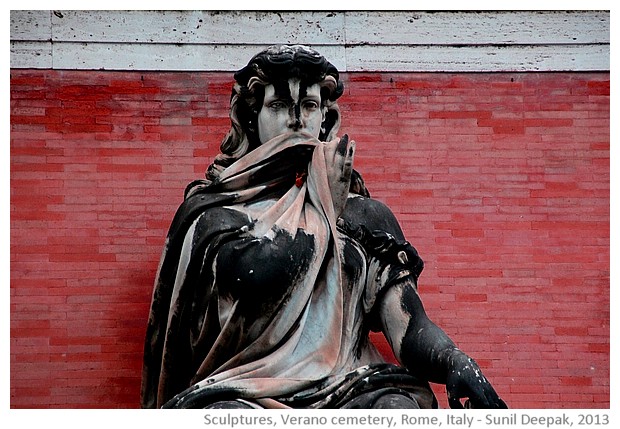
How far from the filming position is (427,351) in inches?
435

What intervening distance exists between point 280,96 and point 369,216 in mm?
672

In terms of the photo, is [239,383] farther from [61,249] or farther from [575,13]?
[575,13]

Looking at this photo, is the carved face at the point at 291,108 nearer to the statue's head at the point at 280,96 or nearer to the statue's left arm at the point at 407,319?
the statue's head at the point at 280,96

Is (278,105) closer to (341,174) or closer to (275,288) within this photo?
(341,174)

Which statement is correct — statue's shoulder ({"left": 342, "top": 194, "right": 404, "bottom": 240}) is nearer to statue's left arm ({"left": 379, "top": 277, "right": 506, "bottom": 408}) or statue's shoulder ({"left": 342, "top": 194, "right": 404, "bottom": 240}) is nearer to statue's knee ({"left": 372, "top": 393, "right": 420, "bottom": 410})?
statue's left arm ({"left": 379, "top": 277, "right": 506, "bottom": 408})

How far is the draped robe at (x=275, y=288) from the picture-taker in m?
10.9

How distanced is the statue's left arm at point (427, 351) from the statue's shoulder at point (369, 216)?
28cm

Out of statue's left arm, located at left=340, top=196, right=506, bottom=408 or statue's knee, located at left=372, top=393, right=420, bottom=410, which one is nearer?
statue's knee, located at left=372, top=393, right=420, bottom=410

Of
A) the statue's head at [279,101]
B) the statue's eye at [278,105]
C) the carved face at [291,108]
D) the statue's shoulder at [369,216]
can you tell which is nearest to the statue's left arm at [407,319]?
the statue's shoulder at [369,216]

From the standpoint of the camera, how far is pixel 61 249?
12.6 metres

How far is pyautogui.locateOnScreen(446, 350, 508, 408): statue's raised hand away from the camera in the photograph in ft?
35.2

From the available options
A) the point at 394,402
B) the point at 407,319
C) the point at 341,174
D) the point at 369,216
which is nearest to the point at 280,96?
the point at 341,174

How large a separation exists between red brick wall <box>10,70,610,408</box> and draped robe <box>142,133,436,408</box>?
0.97 meters

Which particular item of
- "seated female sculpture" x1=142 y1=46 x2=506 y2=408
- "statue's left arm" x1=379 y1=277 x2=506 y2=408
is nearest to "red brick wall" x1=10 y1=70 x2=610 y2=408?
"seated female sculpture" x1=142 y1=46 x2=506 y2=408
